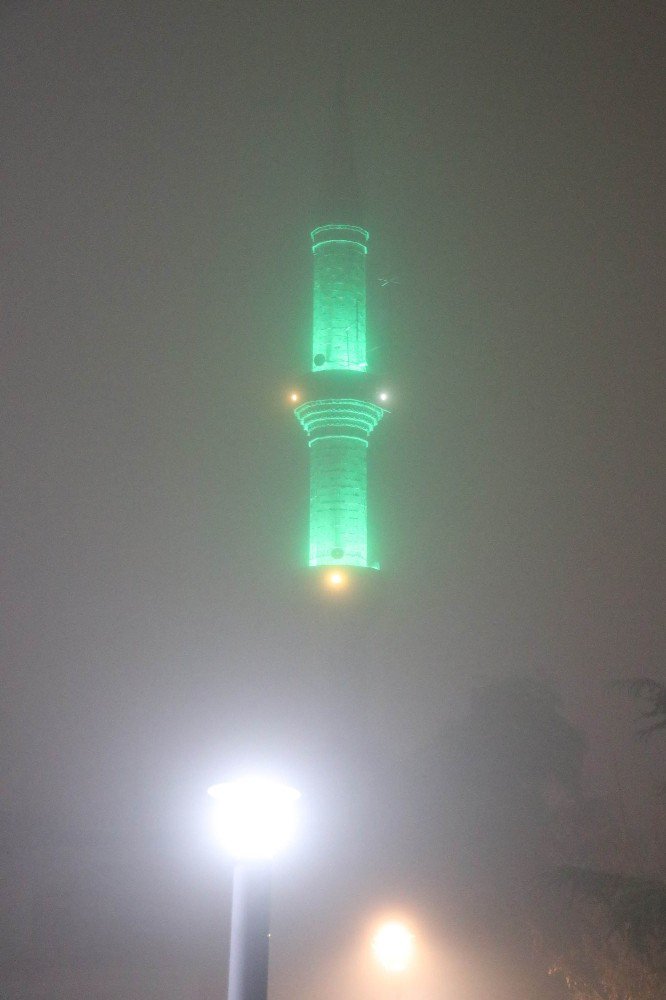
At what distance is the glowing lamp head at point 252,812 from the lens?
28.7ft

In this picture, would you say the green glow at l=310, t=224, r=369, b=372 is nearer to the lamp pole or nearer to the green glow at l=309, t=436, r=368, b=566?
the green glow at l=309, t=436, r=368, b=566

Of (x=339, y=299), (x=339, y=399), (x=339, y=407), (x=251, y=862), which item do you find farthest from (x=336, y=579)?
(x=251, y=862)

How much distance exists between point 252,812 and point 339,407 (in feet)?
62.6

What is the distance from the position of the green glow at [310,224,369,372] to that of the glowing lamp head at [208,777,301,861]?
19.5 meters

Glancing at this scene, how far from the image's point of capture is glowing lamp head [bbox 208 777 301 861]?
344 inches

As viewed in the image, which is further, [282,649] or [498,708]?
[498,708]

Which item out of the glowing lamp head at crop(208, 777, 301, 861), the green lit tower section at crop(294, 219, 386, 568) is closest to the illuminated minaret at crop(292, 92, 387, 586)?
the green lit tower section at crop(294, 219, 386, 568)

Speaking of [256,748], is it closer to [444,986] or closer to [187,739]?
[187,739]

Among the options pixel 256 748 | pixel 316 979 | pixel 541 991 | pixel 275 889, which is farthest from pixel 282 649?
pixel 541 991

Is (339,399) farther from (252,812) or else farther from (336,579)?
(252,812)

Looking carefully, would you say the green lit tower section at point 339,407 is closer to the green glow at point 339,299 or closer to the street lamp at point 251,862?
the green glow at point 339,299

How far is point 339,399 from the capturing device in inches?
1073

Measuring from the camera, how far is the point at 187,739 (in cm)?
2834

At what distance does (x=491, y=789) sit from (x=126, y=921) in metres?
9.86
